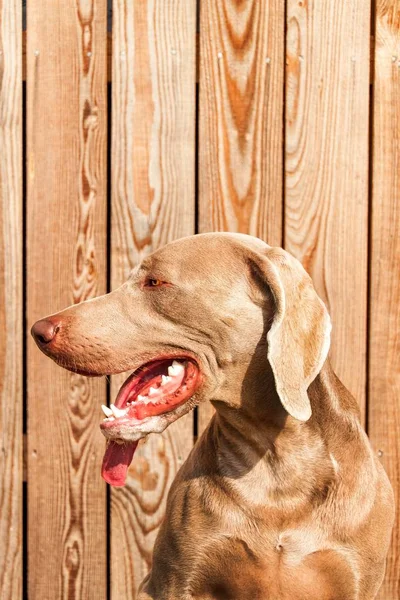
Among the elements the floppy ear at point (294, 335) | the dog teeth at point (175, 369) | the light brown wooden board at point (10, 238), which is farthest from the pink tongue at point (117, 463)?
the light brown wooden board at point (10, 238)

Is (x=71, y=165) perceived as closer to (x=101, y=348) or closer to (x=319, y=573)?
(x=101, y=348)

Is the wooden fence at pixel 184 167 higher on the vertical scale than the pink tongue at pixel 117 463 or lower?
higher

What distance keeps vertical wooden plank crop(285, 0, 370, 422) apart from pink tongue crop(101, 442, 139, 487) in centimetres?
131

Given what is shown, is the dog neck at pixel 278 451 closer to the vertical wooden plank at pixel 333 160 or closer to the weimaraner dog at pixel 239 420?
the weimaraner dog at pixel 239 420

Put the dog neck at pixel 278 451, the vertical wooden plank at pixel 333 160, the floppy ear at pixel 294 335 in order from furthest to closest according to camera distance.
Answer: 1. the vertical wooden plank at pixel 333 160
2. the dog neck at pixel 278 451
3. the floppy ear at pixel 294 335

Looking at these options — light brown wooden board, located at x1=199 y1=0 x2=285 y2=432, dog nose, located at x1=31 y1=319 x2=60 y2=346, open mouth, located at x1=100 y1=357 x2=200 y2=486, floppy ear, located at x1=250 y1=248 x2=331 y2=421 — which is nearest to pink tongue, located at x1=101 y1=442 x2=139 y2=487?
open mouth, located at x1=100 y1=357 x2=200 y2=486

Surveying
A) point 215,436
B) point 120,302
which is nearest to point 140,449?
point 215,436

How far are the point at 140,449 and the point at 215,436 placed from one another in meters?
1.00

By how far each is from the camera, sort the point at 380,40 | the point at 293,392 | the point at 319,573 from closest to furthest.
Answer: the point at 293,392 → the point at 319,573 → the point at 380,40

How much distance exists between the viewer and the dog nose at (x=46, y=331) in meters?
2.78

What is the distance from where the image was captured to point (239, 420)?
2918mm

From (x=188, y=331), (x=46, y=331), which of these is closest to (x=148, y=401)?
(x=188, y=331)

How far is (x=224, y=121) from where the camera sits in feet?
12.9

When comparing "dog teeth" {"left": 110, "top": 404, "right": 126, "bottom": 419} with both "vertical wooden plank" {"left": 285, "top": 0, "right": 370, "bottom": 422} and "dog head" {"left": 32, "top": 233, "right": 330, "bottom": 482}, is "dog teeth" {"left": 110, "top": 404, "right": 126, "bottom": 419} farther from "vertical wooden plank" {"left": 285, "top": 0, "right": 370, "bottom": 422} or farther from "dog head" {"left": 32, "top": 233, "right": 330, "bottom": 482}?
"vertical wooden plank" {"left": 285, "top": 0, "right": 370, "bottom": 422}
